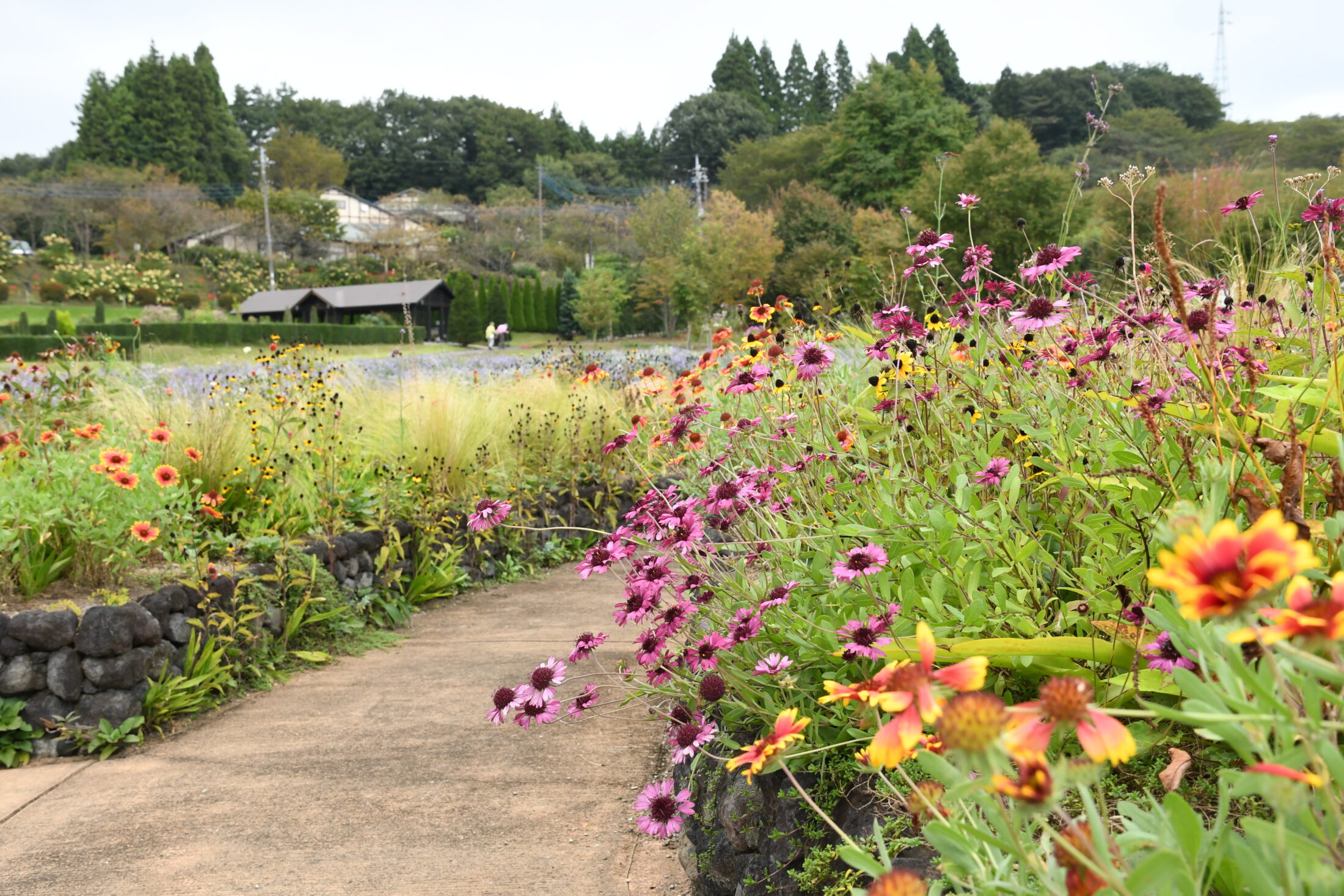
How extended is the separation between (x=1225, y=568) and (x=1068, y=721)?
152 mm

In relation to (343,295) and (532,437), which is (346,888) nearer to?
(532,437)

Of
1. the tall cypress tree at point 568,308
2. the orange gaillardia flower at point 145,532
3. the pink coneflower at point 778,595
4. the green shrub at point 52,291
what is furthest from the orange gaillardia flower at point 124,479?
the green shrub at point 52,291

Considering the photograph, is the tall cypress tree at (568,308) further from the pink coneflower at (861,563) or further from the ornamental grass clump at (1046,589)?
the pink coneflower at (861,563)

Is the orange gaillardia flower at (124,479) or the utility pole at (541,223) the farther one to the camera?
the utility pole at (541,223)

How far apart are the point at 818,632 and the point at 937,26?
189ft

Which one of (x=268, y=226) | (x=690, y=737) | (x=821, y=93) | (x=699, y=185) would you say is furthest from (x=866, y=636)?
(x=821, y=93)

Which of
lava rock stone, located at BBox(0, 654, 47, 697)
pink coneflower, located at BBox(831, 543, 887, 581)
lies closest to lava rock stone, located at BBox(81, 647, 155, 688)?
lava rock stone, located at BBox(0, 654, 47, 697)

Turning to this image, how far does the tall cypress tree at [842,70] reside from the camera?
2501 inches

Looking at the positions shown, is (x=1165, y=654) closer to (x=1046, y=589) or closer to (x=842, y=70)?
(x=1046, y=589)

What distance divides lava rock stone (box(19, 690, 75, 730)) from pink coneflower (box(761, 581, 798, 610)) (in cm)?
277

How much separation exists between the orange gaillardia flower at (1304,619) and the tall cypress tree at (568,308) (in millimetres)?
35261

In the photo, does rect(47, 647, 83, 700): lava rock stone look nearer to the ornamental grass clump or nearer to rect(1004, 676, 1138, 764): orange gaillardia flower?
the ornamental grass clump

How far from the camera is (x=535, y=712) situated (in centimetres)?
192

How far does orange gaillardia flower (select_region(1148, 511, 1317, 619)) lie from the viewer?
546mm
